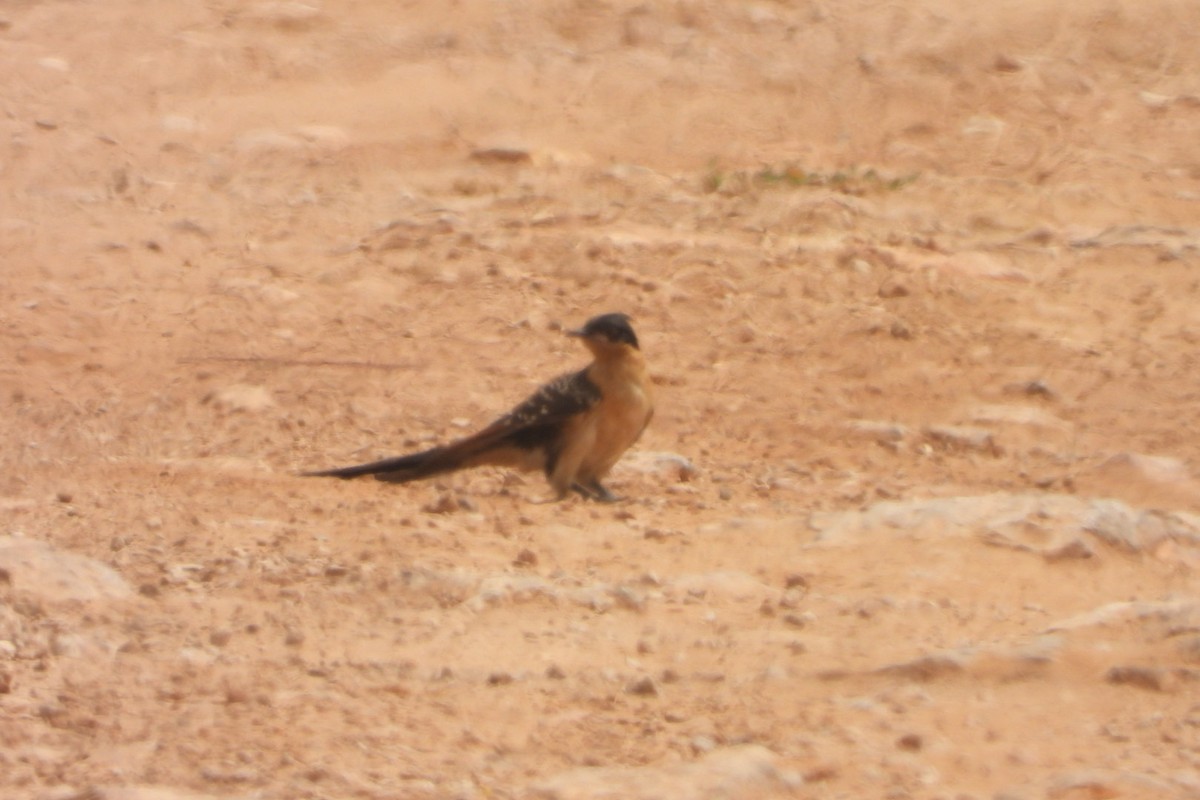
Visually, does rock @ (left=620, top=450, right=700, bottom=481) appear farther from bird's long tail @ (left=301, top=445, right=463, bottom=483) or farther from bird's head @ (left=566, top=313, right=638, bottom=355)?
bird's long tail @ (left=301, top=445, right=463, bottom=483)

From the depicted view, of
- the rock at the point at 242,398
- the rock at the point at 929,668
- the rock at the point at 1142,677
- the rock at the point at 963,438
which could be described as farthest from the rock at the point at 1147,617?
the rock at the point at 242,398

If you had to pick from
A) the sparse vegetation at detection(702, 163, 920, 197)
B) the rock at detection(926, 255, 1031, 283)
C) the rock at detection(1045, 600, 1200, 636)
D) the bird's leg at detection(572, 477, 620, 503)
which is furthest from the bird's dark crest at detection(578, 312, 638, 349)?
the rock at detection(1045, 600, 1200, 636)

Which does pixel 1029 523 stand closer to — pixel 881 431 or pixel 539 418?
pixel 881 431

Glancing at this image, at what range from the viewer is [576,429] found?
7.23 metres

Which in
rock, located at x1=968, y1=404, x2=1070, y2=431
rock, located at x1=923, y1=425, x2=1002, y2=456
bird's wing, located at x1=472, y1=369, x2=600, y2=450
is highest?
rock, located at x1=968, y1=404, x2=1070, y2=431

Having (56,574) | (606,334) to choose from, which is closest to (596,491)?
(606,334)

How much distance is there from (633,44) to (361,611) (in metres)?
5.89

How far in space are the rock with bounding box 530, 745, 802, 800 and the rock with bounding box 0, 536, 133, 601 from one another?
1.64 meters

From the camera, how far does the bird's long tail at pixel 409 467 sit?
6.96 meters

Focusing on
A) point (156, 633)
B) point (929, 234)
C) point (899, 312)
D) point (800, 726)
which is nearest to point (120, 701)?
point (156, 633)

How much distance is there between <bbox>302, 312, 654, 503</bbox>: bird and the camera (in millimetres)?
7156

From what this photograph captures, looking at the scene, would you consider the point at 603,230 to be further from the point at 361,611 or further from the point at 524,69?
the point at 361,611

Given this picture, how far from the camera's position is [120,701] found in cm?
479

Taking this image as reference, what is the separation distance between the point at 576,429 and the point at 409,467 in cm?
61
